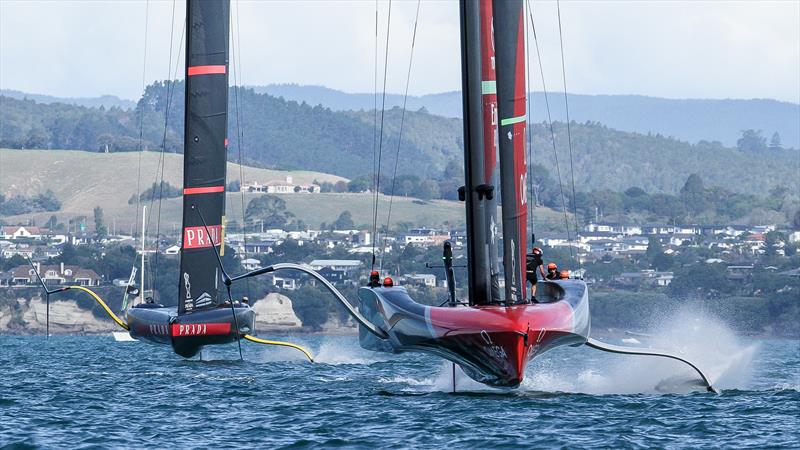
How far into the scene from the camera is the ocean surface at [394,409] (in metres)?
22.1

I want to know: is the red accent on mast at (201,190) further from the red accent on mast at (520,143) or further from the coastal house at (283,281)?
the coastal house at (283,281)

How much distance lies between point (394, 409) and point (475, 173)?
15.6ft

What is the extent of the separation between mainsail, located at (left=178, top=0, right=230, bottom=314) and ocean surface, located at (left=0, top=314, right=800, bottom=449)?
299cm

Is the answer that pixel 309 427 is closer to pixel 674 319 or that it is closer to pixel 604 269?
pixel 674 319

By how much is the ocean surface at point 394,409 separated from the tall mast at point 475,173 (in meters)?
2.10

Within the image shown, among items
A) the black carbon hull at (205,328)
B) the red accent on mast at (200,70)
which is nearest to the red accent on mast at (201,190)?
the red accent on mast at (200,70)

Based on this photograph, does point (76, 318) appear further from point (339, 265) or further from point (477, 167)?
point (477, 167)

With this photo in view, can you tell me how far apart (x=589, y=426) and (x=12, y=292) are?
4667 inches

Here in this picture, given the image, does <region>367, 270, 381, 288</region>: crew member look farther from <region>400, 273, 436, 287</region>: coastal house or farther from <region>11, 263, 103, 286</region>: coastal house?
<region>11, 263, 103, 286</region>: coastal house

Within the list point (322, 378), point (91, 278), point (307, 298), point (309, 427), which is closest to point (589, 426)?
point (309, 427)

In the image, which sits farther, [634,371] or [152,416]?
[634,371]

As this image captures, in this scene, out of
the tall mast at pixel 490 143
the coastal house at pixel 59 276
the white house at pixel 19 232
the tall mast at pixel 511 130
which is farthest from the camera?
the white house at pixel 19 232

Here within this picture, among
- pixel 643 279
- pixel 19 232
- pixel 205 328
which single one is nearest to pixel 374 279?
pixel 205 328

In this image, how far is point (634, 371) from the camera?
32.9 m
